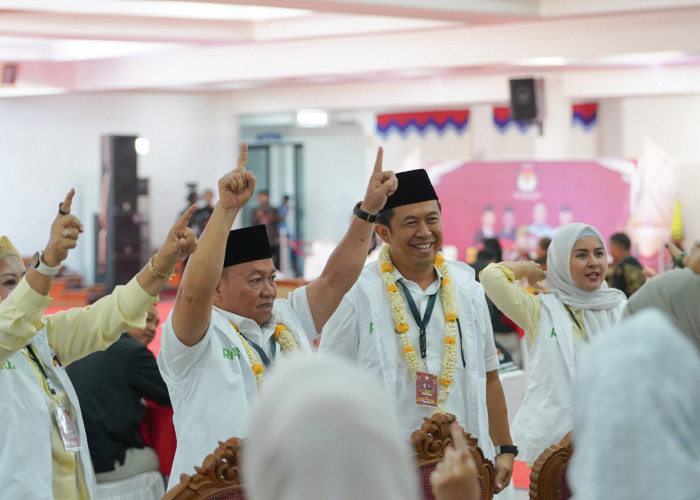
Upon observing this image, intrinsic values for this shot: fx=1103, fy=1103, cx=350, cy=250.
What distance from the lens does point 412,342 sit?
3686 mm

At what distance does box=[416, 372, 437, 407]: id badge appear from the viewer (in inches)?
141

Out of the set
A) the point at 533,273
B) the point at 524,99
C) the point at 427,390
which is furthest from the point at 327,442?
the point at 524,99

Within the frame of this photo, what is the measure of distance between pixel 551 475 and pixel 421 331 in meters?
1.04

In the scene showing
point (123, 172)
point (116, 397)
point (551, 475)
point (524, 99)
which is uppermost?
point (524, 99)

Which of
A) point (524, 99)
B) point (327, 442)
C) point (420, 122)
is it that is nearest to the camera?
point (327, 442)

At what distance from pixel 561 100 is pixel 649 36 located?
4555 millimetres

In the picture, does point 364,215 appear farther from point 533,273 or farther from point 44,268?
point 533,273

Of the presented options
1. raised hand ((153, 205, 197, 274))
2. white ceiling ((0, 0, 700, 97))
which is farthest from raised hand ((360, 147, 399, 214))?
white ceiling ((0, 0, 700, 97))

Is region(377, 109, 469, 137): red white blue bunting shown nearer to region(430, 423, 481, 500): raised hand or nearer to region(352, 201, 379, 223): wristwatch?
region(352, 201, 379, 223): wristwatch

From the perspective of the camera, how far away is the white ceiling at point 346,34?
9758 mm

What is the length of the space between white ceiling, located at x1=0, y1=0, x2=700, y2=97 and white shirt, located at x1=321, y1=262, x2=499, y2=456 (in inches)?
209

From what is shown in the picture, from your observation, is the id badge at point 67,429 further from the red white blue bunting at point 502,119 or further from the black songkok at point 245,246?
the red white blue bunting at point 502,119

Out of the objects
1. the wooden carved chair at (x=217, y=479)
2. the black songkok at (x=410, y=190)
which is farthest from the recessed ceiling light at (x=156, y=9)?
the wooden carved chair at (x=217, y=479)

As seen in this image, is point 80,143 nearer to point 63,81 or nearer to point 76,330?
point 63,81
